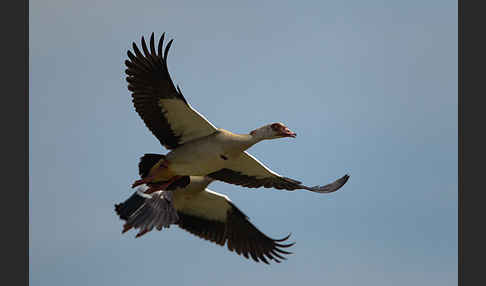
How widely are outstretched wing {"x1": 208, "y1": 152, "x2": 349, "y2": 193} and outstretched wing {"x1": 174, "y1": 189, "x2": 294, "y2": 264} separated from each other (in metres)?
1.04

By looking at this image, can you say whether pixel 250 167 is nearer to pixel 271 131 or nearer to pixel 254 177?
pixel 254 177

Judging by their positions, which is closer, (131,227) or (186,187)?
(131,227)

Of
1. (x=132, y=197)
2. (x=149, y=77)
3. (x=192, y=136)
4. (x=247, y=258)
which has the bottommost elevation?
(x=247, y=258)

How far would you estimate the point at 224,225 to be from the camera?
13891 millimetres

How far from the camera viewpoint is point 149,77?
39.8 ft

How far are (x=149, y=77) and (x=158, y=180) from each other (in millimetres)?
1510

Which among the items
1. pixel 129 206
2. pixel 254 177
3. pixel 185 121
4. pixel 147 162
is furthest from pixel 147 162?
pixel 254 177

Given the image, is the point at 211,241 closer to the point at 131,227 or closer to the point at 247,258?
the point at 247,258

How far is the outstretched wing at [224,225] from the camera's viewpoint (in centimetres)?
1380

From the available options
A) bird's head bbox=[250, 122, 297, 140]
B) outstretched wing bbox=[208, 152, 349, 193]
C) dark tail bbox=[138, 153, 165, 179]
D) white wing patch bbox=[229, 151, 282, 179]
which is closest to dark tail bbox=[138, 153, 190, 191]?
dark tail bbox=[138, 153, 165, 179]

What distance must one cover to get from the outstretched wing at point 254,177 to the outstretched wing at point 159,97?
0.81 metres

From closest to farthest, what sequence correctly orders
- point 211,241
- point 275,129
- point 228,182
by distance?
1. point 275,129
2. point 228,182
3. point 211,241

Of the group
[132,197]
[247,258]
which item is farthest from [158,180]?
[247,258]

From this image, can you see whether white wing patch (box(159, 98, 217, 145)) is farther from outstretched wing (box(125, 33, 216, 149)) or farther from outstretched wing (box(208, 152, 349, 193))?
outstretched wing (box(208, 152, 349, 193))
